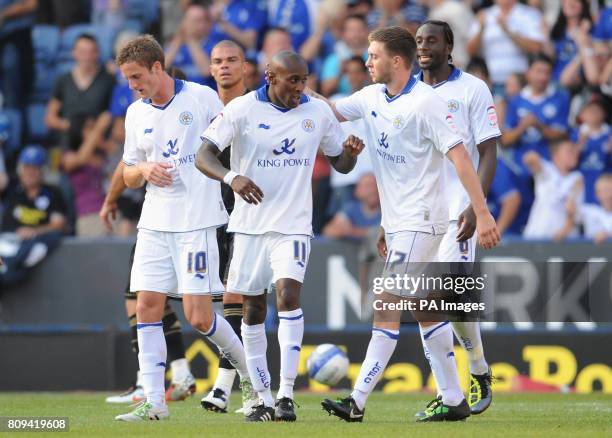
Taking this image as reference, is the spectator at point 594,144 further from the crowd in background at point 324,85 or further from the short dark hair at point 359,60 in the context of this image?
the short dark hair at point 359,60

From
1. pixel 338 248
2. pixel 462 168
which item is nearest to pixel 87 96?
pixel 338 248

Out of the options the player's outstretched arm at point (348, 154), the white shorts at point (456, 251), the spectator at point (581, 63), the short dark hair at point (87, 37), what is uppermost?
the short dark hair at point (87, 37)

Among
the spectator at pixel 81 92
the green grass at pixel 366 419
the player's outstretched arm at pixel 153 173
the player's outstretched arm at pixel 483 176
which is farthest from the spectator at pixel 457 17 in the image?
the player's outstretched arm at pixel 153 173

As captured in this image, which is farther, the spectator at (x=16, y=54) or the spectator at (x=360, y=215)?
the spectator at (x=16, y=54)

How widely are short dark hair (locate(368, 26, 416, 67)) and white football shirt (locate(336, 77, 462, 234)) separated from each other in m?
0.19

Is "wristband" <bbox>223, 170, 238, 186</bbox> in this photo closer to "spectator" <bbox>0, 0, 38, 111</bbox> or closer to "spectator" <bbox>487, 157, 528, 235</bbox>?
"spectator" <bbox>487, 157, 528, 235</bbox>

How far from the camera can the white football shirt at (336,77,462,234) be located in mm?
9211

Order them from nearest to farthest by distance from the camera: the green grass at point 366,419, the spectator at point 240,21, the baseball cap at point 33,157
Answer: the green grass at point 366,419 < the baseball cap at point 33,157 < the spectator at point 240,21

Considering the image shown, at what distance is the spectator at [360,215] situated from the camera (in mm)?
15125

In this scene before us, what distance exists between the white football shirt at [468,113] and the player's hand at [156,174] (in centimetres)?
204

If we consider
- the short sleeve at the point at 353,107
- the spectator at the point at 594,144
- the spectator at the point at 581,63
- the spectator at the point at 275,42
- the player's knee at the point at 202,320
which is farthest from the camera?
the spectator at the point at 275,42

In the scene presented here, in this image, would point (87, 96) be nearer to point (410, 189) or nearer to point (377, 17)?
point (377, 17)

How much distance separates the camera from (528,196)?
15.8 m

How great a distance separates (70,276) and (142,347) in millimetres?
6176
